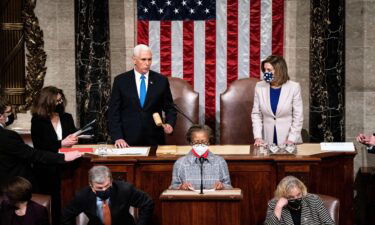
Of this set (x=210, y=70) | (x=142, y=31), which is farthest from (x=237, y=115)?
(x=142, y=31)

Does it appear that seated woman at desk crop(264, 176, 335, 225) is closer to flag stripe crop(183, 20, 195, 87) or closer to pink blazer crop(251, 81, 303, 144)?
pink blazer crop(251, 81, 303, 144)

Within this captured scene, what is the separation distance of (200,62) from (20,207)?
14.2ft

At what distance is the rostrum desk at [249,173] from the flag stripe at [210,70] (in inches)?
108

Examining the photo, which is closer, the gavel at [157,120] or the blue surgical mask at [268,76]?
the gavel at [157,120]

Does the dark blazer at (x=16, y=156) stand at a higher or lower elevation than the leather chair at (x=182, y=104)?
lower

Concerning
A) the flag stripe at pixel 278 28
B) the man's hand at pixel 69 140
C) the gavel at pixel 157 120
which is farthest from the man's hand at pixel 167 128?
the flag stripe at pixel 278 28

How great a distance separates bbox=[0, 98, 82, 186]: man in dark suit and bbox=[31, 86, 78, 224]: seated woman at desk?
1.00 feet

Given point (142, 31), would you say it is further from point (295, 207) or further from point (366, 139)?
point (295, 207)

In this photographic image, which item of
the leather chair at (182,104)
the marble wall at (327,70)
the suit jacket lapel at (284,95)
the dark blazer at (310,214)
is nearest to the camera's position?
the dark blazer at (310,214)

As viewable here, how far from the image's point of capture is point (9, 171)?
686 centimetres

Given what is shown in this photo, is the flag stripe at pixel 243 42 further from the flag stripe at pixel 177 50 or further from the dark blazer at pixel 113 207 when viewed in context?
the dark blazer at pixel 113 207

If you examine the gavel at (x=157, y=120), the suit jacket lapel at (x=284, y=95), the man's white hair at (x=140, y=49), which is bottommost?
the gavel at (x=157, y=120)

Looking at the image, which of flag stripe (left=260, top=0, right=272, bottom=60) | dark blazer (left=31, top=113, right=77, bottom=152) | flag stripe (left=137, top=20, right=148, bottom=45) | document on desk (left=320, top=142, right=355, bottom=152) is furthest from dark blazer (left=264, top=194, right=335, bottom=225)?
flag stripe (left=137, top=20, right=148, bottom=45)

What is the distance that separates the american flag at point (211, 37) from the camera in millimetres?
9773
